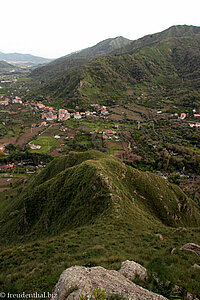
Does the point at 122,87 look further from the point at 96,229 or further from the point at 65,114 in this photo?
the point at 96,229

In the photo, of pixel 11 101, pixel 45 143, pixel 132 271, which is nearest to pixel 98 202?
pixel 132 271

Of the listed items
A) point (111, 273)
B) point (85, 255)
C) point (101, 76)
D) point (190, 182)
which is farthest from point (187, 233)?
point (101, 76)

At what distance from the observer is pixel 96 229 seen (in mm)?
17094

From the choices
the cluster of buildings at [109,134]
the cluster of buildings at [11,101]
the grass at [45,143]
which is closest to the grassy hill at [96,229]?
the grass at [45,143]

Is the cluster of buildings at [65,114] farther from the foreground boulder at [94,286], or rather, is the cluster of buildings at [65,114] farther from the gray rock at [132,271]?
the foreground boulder at [94,286]

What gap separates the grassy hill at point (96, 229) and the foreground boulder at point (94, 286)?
1095 millimetres

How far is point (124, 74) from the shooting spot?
197750 millimetres

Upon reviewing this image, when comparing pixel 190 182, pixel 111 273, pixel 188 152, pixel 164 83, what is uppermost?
pixel 164 83

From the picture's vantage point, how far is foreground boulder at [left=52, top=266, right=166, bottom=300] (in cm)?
653

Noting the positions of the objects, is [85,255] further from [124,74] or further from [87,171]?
[124,74]

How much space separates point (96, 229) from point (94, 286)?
10.5 meters

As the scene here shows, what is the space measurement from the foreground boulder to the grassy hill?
1.09 metres

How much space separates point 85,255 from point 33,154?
73.3m

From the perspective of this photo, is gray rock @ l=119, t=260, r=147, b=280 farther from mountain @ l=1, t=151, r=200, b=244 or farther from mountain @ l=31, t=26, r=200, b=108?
mountain @ l=31, t=26, r=200, b=108
